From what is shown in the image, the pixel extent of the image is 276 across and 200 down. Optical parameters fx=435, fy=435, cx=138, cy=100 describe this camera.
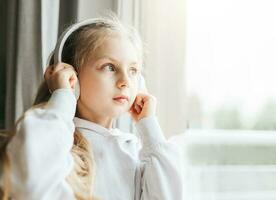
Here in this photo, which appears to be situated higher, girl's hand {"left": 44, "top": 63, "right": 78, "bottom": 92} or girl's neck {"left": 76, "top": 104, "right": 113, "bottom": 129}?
girl's hand {"left": 44, "top": 63, "right": 78, "bottom": 92}

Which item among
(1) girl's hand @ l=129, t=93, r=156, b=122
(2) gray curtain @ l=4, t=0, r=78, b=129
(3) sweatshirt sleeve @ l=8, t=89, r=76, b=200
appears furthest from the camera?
(2) gray curtain @ l=4, t=0, r=78, b=129

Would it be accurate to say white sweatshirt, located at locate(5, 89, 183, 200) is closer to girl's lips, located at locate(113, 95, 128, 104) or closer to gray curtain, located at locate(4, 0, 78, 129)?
girl's lips, located at locate(113, 95, 128, 104)

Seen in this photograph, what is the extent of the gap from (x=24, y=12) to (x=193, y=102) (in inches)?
21.1

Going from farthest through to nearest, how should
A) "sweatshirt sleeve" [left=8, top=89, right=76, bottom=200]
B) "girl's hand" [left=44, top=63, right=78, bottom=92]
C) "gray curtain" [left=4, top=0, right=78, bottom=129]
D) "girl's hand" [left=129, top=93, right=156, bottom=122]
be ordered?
"gray curtain" [left=4, top=0, right=78, bottom=129] → "girl's hand" [left=129, top=93, right=156, bottom=122] → "girl's hand" [left=44, top=63, right=78, bottom=92] → "sweatshirt sleeve" [left=8, top=89, right=76, bottom=200]

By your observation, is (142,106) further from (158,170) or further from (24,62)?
(24,62)

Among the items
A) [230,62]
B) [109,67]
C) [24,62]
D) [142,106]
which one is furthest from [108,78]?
[230,62]

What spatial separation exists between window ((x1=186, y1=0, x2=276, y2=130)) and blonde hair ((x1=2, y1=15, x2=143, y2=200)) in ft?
0.95

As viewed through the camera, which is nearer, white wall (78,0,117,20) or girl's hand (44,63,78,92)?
girl's hand (44,63,78,92)

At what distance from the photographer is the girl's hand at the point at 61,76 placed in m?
0.90

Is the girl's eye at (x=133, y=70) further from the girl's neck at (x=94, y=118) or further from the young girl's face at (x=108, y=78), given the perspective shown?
the girl's neck at (x=94, y=118)

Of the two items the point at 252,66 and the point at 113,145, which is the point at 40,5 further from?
the point at 252,66

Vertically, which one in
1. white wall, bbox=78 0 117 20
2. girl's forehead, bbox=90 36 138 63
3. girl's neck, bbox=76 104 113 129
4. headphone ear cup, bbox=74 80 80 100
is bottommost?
girl's neck, bbox=76 104 113 129

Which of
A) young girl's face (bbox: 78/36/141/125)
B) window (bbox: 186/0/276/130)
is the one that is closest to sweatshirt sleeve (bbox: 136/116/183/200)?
young girl's face (bbox: 78/36/141/125)

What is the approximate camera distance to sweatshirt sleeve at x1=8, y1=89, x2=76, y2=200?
78 centimetres
